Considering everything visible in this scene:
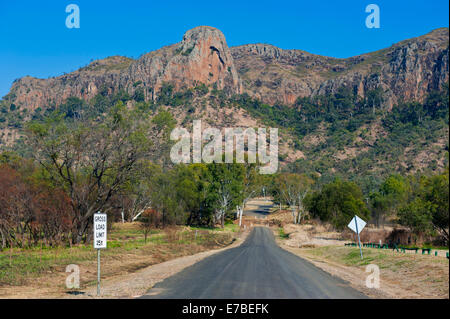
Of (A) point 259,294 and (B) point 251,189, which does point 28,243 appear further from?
(B) point 251,189

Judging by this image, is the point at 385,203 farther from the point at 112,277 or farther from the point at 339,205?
the point at 112,277

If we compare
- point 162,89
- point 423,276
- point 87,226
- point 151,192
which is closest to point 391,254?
point 423,276

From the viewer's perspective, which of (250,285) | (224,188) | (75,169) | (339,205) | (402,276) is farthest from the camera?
(224,188)

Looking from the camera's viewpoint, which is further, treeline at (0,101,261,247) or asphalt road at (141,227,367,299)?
treeline at (0,101,261,247)

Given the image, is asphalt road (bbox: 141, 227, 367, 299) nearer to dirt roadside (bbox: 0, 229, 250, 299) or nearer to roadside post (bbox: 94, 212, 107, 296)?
dirt roadside (bbox: 0, 229, 250, 299)

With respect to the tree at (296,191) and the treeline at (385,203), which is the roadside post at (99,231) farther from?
the tree at (296,191)

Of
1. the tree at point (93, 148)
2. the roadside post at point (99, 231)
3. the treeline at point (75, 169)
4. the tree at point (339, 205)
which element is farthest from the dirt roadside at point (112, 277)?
the tree at point (339, 205)

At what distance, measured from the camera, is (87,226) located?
115 ft

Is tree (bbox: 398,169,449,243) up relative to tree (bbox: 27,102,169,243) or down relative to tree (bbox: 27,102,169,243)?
down

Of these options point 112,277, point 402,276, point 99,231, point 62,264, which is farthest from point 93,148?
point 402,276

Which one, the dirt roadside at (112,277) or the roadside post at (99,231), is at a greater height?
the roadside post at (99,231)

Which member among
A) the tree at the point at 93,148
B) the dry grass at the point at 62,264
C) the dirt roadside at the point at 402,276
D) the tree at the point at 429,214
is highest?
the tree at the point at 93,148

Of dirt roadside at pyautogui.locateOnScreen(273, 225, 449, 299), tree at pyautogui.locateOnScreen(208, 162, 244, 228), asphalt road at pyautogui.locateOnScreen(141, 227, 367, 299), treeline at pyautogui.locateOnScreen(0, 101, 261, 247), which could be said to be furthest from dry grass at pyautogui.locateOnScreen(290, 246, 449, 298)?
tree at pyautogui.locateOnScreen(208, 162, 244, 228)
